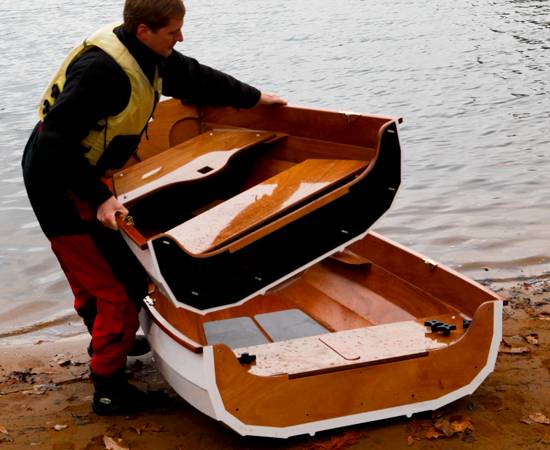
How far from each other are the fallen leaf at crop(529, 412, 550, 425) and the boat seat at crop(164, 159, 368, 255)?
1.40 m

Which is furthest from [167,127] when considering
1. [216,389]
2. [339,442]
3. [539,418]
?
[539,418]

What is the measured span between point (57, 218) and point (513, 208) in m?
5.26

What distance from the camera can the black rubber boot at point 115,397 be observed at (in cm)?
417

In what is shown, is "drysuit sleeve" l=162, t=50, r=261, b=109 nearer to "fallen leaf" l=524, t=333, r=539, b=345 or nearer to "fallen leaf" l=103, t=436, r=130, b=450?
"fallen leaf" l=103, t=436, r=130, b=450

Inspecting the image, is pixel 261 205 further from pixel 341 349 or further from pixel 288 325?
pixel 288 325

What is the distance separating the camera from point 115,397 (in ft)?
13.7

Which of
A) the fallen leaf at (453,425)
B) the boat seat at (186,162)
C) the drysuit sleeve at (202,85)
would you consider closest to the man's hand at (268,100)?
the drysuit sleeve at (202,85)

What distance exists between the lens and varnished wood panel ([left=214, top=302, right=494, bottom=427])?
3.59 metres

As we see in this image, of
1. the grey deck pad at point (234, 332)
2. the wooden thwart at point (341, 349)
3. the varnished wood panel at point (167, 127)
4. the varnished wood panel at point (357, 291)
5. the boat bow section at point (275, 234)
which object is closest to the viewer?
the boat bow section at point (275, 234)

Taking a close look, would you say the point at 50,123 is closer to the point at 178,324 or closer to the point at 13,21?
the point at 178,324

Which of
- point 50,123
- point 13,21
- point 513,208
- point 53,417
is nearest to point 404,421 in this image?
point 53,417

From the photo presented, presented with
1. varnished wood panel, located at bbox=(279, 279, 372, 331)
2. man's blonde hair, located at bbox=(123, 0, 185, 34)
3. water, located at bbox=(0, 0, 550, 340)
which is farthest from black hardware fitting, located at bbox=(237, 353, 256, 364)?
water, located at bbox=(0, 0, 550, 340)

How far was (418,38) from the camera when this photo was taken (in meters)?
16.5

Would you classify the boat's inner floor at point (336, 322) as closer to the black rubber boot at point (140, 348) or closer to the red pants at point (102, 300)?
the black rubber boot at point (140, 348)
